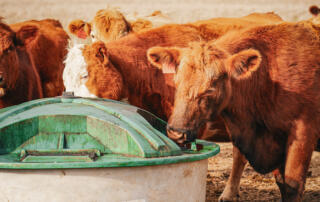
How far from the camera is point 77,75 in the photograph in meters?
4.89

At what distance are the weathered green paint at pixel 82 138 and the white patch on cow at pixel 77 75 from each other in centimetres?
191

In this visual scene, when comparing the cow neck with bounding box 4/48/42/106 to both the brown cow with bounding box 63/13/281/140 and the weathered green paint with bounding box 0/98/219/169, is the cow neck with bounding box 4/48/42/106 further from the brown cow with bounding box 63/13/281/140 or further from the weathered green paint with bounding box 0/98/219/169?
the weathered green paint with bounding box 0/98/219/169

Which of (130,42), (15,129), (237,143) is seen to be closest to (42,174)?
(15,129)

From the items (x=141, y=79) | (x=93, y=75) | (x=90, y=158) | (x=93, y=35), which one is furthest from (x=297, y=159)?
(x=93, y=35)

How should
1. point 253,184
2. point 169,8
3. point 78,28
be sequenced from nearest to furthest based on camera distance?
point 253,184
point 78,28
point 169,8

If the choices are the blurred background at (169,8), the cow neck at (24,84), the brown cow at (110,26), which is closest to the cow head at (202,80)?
the cow neck at (24,84)

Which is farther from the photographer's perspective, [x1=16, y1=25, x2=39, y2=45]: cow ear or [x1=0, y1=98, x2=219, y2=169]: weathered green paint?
[x1=16, y1=25, x2=39, y2=45]: cow ear

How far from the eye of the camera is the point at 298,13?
50.5 ft

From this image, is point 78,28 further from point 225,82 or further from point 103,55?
point 225,82

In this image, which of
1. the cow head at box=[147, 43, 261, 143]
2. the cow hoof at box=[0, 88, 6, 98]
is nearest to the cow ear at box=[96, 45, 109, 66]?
the cow head at box=[147, 43, 261, 143]

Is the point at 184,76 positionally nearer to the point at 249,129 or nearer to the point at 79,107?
the point at 249,129

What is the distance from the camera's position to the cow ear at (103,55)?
495 centimetres

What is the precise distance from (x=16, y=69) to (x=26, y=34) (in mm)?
574

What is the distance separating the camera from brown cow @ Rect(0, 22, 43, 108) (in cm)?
536
